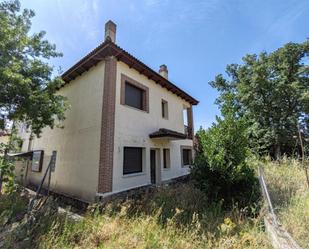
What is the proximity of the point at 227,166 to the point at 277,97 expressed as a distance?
15.0 m

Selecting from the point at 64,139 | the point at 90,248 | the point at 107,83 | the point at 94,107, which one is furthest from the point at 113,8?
the point at 90,248

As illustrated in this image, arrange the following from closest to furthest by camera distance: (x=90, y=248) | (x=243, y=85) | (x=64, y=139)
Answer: (x=90, y=248), (x=64, y=139), (x=243, y=85)

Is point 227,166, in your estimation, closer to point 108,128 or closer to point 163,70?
point 108,128

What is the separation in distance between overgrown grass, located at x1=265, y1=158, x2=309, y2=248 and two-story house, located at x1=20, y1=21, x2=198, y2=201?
5.64 meters

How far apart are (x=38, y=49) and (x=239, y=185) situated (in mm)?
10719

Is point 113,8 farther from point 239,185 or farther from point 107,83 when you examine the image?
point 239,185

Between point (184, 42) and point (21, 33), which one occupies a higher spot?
point (184, 42)

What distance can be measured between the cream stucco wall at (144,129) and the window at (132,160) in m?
0.26

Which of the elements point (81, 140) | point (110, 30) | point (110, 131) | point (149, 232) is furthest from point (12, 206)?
point (110, 30)

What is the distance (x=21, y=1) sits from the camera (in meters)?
8.00

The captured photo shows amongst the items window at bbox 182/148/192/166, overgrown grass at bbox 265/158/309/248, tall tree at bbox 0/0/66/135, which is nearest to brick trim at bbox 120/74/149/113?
tall tree at bbox 0/0/66/135

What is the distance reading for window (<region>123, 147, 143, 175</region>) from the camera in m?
9.44

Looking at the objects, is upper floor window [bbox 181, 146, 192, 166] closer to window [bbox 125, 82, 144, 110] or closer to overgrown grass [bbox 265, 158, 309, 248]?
window [bbox 125, 82, 144, 110]

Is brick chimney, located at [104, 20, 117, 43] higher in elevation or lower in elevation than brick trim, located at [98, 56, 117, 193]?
higher
